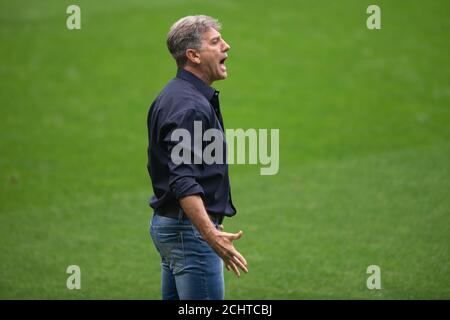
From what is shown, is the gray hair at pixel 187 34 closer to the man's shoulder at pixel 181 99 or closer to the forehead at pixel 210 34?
the forehead at pixel 210 34

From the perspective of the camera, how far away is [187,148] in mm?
3650

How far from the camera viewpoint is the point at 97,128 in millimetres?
10016

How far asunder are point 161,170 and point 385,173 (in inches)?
197

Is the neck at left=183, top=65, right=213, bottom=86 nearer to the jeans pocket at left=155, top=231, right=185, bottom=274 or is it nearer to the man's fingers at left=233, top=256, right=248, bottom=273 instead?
the jeans pocket at left=155, top=231, right=185, bottom=274

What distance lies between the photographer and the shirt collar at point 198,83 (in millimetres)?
3918

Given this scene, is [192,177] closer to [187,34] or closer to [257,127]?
[187,34]

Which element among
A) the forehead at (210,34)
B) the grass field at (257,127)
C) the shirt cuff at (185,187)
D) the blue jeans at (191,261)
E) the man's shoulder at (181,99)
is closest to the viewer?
the shirt cuff at (185,187)

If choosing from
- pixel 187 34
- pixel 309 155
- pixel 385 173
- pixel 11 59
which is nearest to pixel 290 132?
pixel 309 155

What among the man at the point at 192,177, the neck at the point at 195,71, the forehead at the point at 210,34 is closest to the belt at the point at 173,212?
the man at the point at 192,177

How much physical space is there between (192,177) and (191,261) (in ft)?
1.54

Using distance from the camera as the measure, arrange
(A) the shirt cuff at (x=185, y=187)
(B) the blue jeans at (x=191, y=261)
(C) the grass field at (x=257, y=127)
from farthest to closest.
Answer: (C) the grass field at (x=257, y=127), (B) the blue jeans at (x=191, y=261), (A) the shirt cuff at (x=185, y=187)

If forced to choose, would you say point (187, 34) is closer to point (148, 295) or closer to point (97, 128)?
point (148, 295)

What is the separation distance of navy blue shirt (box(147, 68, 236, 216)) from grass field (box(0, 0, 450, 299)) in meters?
2.22

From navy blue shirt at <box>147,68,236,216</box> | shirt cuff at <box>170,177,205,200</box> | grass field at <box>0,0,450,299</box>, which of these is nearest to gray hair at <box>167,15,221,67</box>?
navy blue shirt at <box>147,68,236,216</box>
